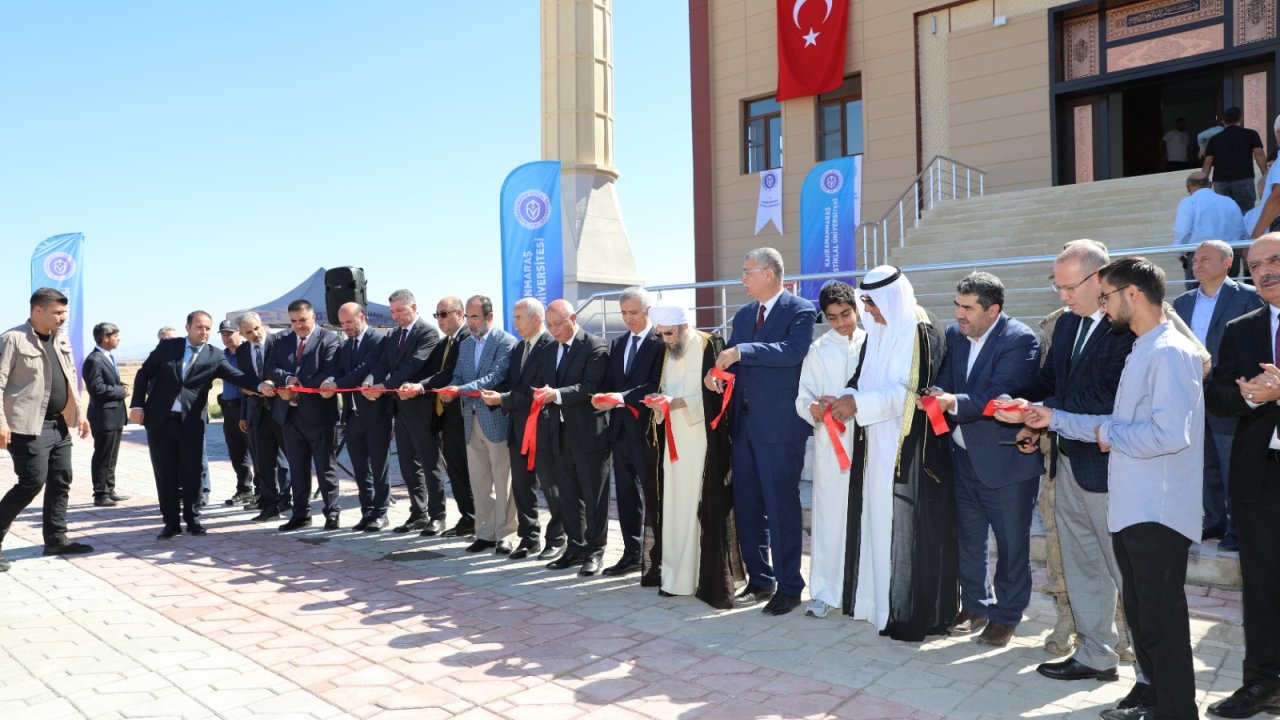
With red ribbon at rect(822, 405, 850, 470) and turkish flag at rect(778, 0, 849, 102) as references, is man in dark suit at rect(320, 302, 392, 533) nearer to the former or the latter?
red ribbon at rect(822, 405, 850, 470)

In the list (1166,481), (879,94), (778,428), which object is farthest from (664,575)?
(879,94)

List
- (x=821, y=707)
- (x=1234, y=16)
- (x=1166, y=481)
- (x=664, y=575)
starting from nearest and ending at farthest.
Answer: (x=1166, y=481) < (x=821, y=707) < (x=664, y=575) < (x=1234, y=16)

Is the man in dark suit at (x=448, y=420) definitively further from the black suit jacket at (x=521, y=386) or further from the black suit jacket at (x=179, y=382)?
the black suit jacket at (x=179, y=382)

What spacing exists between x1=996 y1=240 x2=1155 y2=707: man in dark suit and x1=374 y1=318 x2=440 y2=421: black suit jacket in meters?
5.07

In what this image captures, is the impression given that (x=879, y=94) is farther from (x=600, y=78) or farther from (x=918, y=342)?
(x=918, y=342)

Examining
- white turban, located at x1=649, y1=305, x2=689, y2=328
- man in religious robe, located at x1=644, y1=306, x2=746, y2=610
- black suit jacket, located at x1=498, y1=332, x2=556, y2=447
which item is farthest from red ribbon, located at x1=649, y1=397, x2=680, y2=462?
black suit jacket, located at x1=498, y1=332, x2=556, y2=447

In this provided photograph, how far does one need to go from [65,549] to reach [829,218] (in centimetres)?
1086

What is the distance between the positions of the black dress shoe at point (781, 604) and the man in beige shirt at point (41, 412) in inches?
220

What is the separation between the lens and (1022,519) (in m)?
4.54

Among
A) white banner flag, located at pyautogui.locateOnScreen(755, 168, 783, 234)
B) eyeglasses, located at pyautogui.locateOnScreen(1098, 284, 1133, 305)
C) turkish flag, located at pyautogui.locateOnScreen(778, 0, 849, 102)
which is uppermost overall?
turkish flag, located at pyautogui.locateOnScreen(778, 0, 849, 102)

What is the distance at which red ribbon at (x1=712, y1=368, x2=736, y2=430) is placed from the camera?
17.6 ft

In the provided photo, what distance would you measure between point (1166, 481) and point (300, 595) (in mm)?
5072

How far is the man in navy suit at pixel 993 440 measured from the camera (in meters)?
4.41

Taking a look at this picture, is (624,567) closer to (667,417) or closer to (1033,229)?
(667,417)
